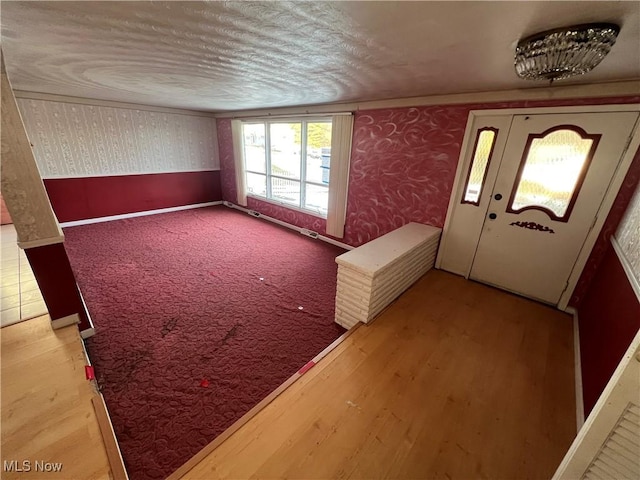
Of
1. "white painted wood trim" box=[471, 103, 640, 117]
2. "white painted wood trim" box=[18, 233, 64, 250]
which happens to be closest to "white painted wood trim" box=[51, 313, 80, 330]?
"white painted wood trim" box=[18, 233, 64, 250]

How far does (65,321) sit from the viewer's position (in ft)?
6.75

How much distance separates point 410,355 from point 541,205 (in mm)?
2020

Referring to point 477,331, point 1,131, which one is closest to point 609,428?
point 477,331

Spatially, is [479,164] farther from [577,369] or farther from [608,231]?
[577,369]

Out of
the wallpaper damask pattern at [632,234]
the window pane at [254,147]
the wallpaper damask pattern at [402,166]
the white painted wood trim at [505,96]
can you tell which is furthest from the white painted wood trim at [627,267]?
A: the window pane at [254,147]

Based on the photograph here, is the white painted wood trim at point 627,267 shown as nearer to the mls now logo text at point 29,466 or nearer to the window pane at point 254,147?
the mls now logo text at point 29,466

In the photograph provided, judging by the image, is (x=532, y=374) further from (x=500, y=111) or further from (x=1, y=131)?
(x=1, y=131)

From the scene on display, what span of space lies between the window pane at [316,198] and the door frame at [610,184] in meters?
2.04

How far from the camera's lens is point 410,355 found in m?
1.97

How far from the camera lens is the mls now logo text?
3.86 ft

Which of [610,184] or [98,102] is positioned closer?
[610,184]

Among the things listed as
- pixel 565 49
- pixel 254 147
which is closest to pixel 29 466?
pixel 565 49

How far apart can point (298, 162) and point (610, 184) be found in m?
3.89

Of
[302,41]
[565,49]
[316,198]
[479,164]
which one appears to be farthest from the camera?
[316,198]
